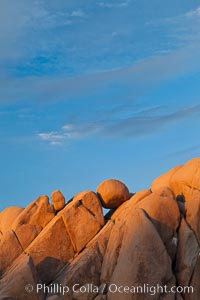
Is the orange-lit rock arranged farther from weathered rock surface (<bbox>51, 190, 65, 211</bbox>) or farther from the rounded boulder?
the rounded boulder

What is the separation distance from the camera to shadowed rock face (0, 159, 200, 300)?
1176 inches

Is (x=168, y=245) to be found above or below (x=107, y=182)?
below

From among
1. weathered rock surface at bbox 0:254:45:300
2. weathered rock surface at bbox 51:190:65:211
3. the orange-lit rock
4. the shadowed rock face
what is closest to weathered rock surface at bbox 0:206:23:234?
the shadowed rock face

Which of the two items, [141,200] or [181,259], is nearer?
[181,259]

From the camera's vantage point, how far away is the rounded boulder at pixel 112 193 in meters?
35.2

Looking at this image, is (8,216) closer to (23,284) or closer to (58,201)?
(58,201)

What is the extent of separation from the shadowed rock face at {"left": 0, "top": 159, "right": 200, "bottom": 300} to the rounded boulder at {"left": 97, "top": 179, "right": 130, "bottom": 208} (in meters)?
0.05

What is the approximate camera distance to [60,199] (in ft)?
118

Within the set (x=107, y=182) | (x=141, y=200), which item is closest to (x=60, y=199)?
(x=107, y=182)

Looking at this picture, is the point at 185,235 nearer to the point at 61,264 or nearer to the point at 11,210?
the point at 61,264

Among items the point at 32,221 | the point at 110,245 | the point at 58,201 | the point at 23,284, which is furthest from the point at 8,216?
the point at 110,245

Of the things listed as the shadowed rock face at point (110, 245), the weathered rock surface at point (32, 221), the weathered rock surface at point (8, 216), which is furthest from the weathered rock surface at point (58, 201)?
the weathered rock surface at point (8, 216)

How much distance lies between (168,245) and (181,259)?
897 mm

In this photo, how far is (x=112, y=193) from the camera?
1385 inches
